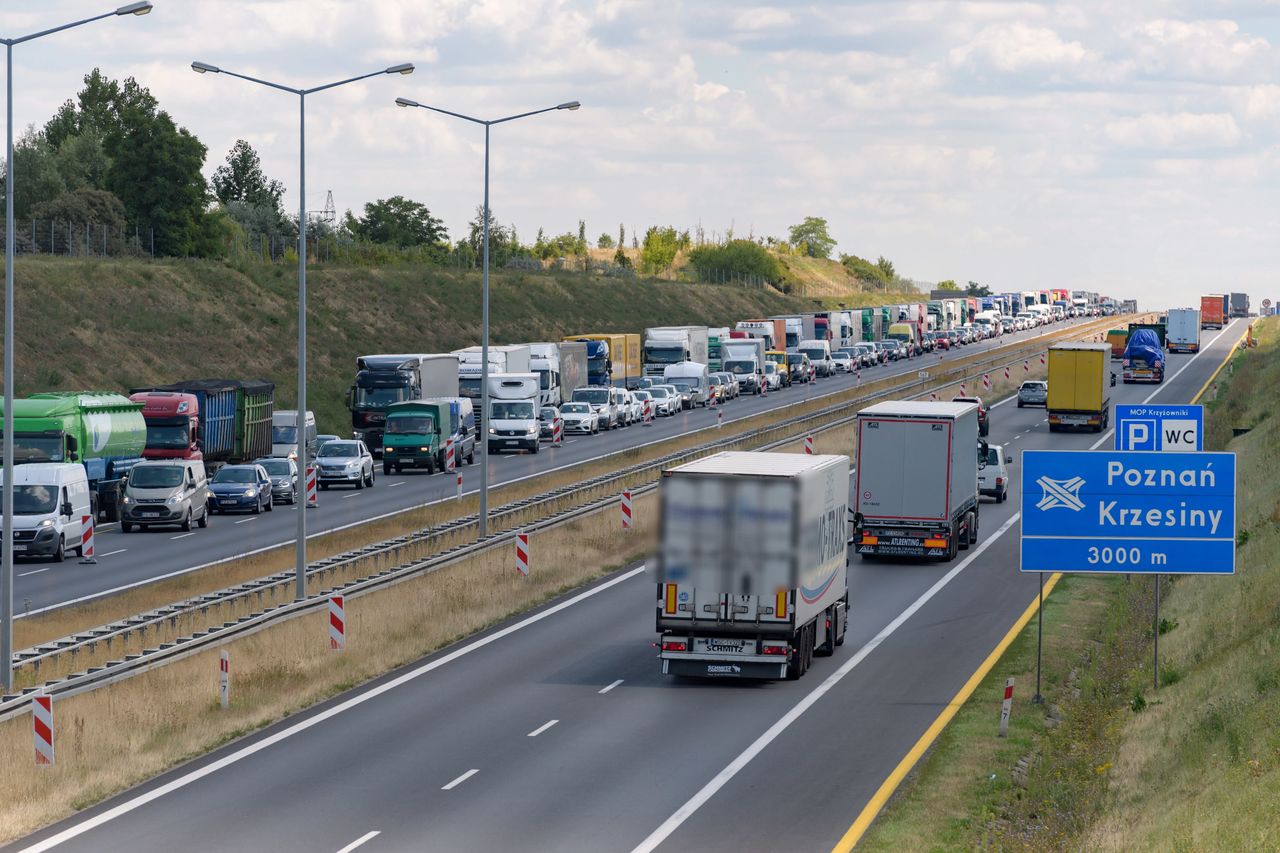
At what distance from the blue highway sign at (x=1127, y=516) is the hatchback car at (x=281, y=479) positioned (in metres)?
33.1

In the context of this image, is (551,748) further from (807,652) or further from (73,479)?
(73,479)

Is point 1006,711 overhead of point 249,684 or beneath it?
overhead

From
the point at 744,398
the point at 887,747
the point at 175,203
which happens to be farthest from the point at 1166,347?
the point at 887,747

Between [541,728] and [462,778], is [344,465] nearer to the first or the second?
[541,728]

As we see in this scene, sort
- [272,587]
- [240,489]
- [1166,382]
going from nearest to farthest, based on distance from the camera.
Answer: [272,587]
[240,489]
[1166,382]

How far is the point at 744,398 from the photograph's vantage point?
10200 cm

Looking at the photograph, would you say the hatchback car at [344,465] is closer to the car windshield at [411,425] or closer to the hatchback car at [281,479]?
the hatchback car at [281,479]

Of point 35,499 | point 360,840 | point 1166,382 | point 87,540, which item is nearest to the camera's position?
point 360,840

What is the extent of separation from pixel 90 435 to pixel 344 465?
12261 mm

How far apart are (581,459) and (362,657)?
3937 centimetres

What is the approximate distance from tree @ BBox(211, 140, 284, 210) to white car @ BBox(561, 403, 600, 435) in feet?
309

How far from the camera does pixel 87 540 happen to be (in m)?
41.7

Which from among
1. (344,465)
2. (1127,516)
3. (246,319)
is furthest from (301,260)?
(246,319)

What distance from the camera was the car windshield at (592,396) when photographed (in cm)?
8350
